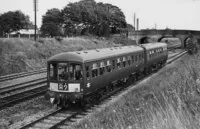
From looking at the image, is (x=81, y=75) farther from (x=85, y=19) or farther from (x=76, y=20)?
(x=85, y=19)

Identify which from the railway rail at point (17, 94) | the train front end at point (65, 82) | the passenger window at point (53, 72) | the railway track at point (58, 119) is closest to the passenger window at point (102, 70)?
the railway track at point (58, 119)

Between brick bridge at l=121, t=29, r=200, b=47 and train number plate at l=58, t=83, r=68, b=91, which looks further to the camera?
brick bridge at l=121, t=29, r=200, b=47

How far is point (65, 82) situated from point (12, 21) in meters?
55.7

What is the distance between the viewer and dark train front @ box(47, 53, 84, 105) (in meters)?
13.6

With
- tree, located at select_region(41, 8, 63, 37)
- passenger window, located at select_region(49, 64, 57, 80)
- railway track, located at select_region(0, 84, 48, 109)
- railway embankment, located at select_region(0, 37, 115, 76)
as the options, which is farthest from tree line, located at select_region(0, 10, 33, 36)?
passenger window, located at select_region(49, 64, 57, 80)

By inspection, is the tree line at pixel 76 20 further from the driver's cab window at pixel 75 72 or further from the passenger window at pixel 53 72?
the driver's cab window at pixel 75 72

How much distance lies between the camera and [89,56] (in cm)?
1461

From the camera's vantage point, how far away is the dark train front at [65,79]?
44.8 ft

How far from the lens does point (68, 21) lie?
65.5 m

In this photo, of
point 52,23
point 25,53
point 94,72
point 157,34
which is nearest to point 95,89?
point 94,72

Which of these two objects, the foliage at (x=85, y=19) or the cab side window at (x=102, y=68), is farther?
the foliage at (x=85, y=19)

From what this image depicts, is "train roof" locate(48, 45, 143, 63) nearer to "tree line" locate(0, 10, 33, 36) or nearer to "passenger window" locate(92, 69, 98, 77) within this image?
"passenger window" locate(92, 69, 98, 77)

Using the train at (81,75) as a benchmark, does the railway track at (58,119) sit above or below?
below

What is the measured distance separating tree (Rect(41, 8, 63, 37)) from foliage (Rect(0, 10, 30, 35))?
5.14 metres
